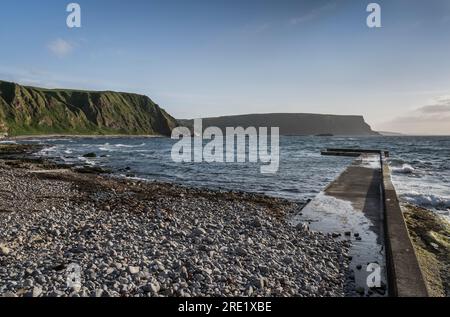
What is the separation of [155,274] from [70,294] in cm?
191

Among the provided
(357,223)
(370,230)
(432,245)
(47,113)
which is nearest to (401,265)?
(432,245)

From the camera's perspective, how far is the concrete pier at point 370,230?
7809 millimetres

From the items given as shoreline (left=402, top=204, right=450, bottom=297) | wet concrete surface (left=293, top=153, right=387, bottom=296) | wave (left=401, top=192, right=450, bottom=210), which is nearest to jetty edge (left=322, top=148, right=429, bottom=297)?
wet concrete surface (left=293, top=153, right=387, bottom=296)

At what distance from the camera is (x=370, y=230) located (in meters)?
12.6

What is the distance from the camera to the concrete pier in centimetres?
781

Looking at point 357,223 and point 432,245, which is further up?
point 357,223

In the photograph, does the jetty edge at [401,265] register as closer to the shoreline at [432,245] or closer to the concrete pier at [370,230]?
the concrete pier at [370,230]

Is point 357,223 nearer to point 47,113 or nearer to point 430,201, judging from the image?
point 430,201

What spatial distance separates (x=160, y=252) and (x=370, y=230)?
801cm

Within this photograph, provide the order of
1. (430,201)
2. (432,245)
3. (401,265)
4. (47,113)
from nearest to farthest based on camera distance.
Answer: (401,265), (432,245), (430,201), (47,113)

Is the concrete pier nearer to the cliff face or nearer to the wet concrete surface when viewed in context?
the wet concrete surface

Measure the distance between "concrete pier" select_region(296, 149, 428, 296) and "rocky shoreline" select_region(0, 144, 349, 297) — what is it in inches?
25.9

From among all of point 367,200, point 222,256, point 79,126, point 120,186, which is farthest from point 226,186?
point 79,126

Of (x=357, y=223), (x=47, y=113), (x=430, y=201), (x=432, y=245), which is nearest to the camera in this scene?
(x=432, y=245)
